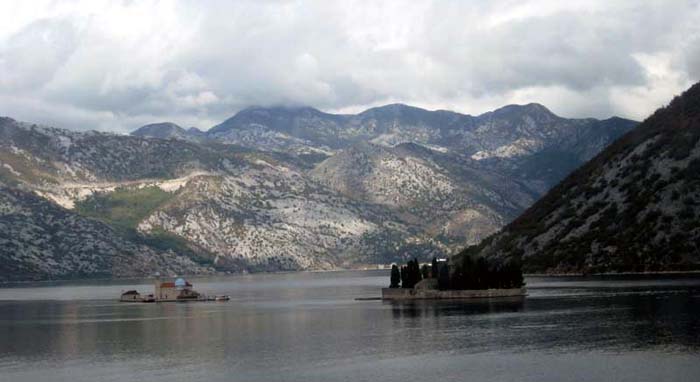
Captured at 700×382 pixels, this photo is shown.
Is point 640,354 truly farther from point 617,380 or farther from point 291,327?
point 291,327

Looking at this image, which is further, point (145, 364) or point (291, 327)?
point (291, 327)

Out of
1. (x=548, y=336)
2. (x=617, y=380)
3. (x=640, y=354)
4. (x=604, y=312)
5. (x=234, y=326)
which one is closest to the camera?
(x=617, y=380)

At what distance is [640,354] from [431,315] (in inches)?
2870

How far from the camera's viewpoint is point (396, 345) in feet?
403

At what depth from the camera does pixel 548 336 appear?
406 feet

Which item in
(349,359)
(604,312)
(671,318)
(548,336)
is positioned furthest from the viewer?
(604,312)

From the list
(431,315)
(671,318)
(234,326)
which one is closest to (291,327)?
(234,326)

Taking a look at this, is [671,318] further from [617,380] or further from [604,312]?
[617,380]

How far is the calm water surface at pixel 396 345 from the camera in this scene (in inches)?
3804

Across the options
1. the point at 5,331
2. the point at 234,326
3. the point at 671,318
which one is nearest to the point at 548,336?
the point at 671,318

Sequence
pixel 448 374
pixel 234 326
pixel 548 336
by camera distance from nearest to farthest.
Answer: pixel 448 374 < pixel 548 336 < pixel 234 326

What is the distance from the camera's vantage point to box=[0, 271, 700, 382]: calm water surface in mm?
96625

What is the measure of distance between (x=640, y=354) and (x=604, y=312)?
174 ft

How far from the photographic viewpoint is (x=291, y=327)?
160 meters
